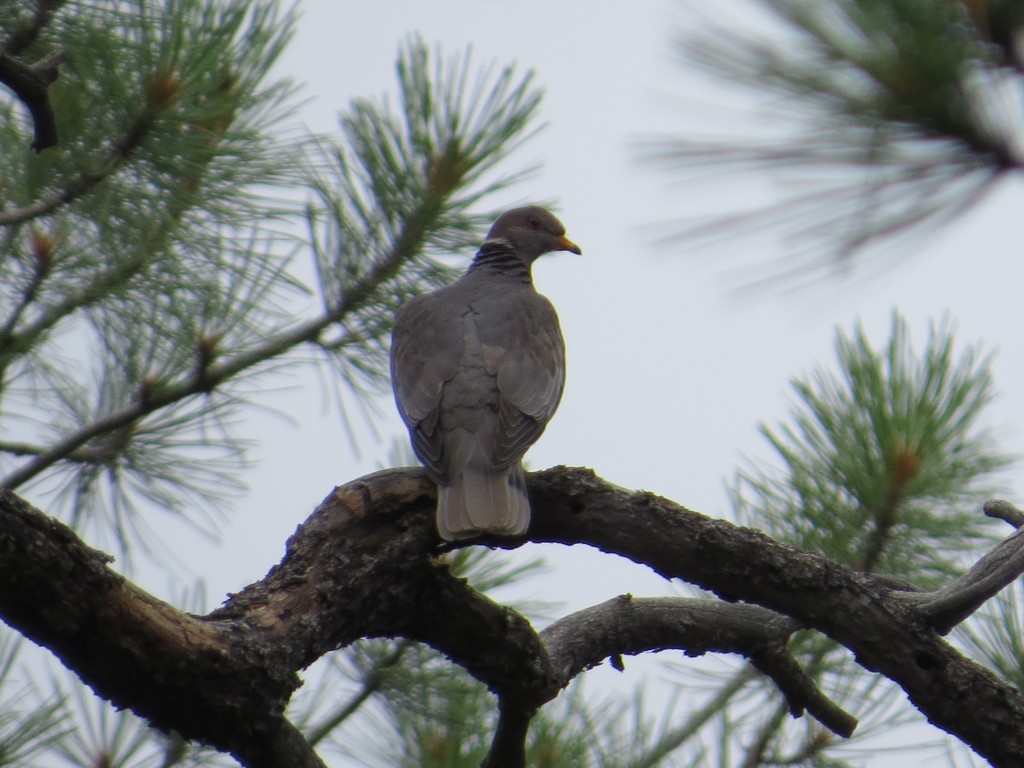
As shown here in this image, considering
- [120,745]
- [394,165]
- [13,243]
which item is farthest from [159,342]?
[120,745]

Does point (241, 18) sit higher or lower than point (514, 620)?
higher

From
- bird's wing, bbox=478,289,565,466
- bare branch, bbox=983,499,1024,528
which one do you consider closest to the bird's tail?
bird's wing, bbox=478,289,565,466

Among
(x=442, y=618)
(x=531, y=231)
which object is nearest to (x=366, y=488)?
(x=442, y=618)

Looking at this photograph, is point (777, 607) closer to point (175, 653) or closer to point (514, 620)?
point (514, 620)

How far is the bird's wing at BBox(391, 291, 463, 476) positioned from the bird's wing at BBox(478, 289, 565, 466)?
4.1 inches

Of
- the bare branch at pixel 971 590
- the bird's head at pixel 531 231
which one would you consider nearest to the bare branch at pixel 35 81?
the bare branch at pixel 971 590

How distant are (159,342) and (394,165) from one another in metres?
0.87

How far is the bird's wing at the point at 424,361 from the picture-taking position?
11.4ft

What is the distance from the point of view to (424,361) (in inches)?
146

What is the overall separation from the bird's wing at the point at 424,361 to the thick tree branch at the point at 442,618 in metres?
0.55

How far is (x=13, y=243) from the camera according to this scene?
3648mm

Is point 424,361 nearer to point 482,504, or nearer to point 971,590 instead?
point 482,504

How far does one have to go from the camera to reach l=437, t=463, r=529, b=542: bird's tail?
2625 millimetres

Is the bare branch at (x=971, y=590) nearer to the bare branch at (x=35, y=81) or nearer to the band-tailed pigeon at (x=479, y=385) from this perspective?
the band-tailed pigeon at (x=479, y=385)
